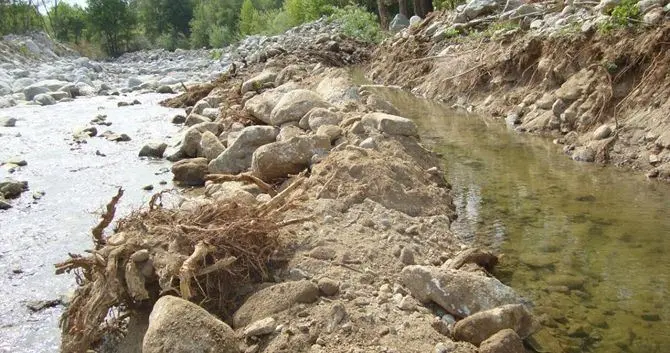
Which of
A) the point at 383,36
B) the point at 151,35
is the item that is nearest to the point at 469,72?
the point at 383,36

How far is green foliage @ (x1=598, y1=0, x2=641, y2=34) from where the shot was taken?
32.2 ft

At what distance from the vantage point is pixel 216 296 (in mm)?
4613

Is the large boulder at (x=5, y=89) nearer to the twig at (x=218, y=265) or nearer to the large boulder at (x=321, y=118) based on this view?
the large boulder at (x=321, y=118)

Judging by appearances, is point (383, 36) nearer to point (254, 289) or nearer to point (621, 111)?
point (621, 111)

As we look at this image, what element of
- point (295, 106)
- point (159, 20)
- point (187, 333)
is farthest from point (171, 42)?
point (187, 333)

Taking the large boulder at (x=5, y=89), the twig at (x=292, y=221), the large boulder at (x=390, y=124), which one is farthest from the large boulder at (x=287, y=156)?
the large boulder at (x=5, y=89)

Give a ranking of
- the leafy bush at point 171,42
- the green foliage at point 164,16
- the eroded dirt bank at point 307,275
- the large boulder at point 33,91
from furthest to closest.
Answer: the green foliage at point 164,16, the leafy bush at point 171,42, the large boulder at point 33,91, the eroded dirt bank at point 307,275

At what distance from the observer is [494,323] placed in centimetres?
401

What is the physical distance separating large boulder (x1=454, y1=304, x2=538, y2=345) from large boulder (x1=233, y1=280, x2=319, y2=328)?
1.05 m

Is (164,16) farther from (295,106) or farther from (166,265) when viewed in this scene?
(166,265)

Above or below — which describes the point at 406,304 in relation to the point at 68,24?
below

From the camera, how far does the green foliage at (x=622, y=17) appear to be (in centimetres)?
980

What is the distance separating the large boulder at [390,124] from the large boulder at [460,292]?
151 inches

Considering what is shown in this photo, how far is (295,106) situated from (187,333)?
5.90 metres
